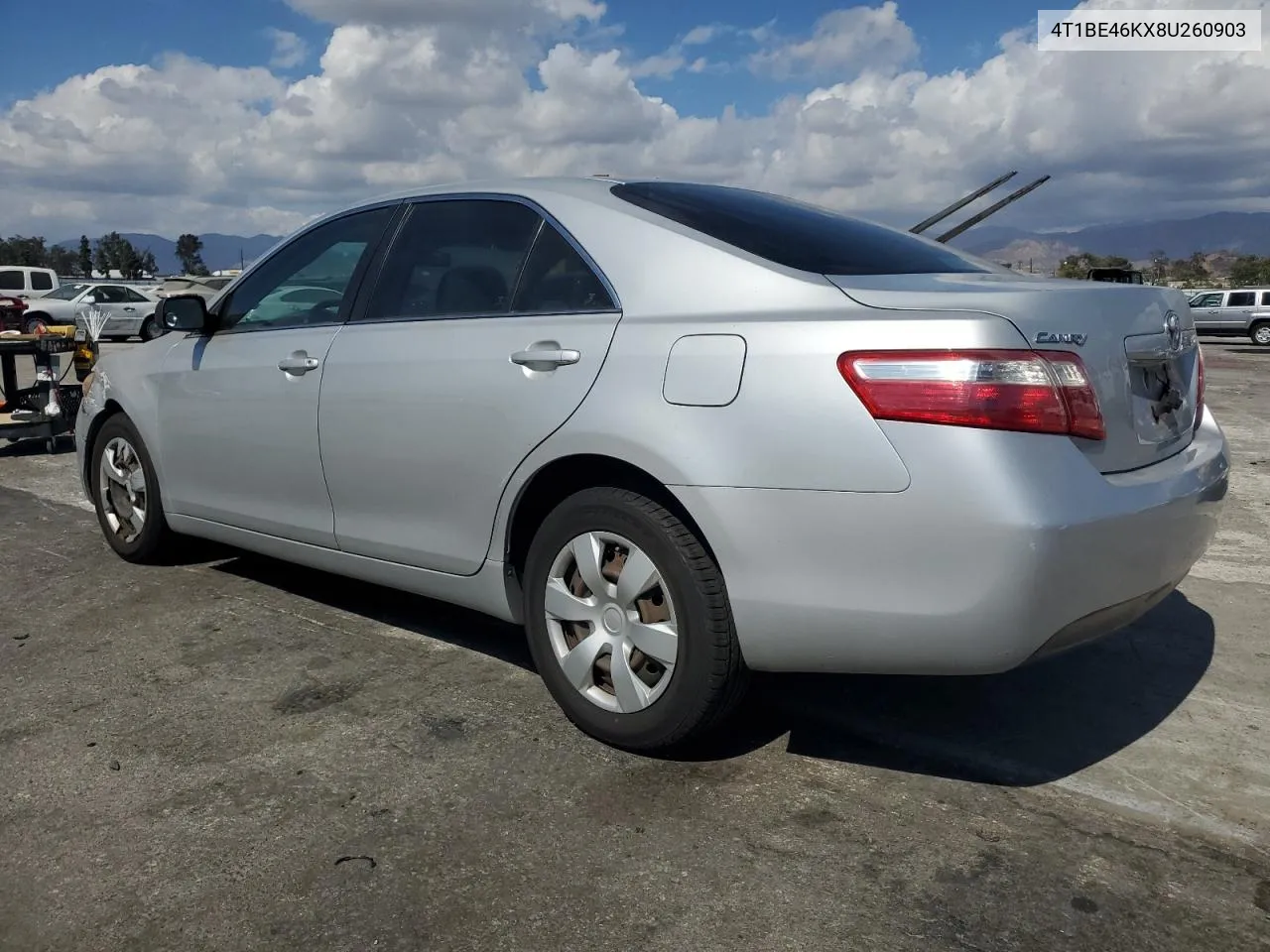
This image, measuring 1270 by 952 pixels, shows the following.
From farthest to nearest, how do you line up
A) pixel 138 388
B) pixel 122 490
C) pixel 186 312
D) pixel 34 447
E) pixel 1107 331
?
pixel 34 447
pixel 122 490
pixel 138 388
pixel 186 312
pixel 1107 331

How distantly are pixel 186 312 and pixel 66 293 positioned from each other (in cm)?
2713

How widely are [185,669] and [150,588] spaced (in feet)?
3.70

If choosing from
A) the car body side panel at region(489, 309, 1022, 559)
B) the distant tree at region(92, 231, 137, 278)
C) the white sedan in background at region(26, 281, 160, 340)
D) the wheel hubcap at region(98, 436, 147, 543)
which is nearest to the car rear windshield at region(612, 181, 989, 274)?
the car body side panel at region(489, 309, 1022, 559)

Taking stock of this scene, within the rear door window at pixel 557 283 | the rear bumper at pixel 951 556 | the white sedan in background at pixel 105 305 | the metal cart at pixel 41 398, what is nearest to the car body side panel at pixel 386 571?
the rear door window at pixel 557 283

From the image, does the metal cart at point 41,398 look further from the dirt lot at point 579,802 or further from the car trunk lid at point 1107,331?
the car trunk lid at point 1107,331

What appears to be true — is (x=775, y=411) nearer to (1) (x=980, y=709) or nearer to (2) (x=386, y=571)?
(1) (x=980, y=709)

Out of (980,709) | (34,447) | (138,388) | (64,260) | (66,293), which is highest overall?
(64,260)

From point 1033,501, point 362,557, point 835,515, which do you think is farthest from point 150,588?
point 1033,501

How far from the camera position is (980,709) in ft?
11.2

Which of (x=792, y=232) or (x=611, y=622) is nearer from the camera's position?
(x=611, y=622)

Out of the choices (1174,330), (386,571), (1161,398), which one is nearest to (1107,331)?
(1161,398)

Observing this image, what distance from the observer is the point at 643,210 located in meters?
3.23

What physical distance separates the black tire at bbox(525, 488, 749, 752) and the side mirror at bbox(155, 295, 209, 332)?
2129mm

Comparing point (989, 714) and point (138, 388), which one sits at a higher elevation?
point (138, 388)
